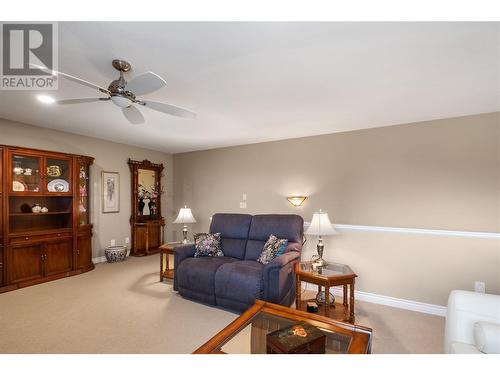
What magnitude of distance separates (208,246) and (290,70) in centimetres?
240

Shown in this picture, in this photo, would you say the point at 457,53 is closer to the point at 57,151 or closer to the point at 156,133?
the point at 156,133

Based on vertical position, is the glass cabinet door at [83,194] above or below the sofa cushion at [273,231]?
above

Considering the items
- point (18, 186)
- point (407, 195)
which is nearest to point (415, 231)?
point (407, 195)

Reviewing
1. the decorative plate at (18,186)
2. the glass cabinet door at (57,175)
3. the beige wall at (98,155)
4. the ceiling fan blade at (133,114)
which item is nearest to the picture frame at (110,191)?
the beige wall at (98,155)

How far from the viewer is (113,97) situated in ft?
5.97

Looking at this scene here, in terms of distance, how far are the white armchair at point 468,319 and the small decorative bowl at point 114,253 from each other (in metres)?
4.73

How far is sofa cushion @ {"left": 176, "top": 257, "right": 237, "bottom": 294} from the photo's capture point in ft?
9.05

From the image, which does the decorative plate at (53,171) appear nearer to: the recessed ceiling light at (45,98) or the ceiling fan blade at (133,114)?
the recessed ceiling light at (45,98)

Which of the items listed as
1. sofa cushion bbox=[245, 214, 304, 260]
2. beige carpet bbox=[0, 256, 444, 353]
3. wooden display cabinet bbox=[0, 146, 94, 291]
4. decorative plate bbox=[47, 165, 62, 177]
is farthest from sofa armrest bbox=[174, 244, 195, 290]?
decorative plate bbox=[47, 165, 62, 177]

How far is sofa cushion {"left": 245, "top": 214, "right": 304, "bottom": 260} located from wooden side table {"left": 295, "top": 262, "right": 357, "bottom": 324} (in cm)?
41

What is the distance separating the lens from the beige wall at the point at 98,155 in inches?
135

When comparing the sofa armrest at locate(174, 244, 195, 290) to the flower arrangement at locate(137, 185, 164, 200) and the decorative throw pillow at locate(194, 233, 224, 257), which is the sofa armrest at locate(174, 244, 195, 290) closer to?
the decorative throw pillow at locate(194, 233, 224, 257)
